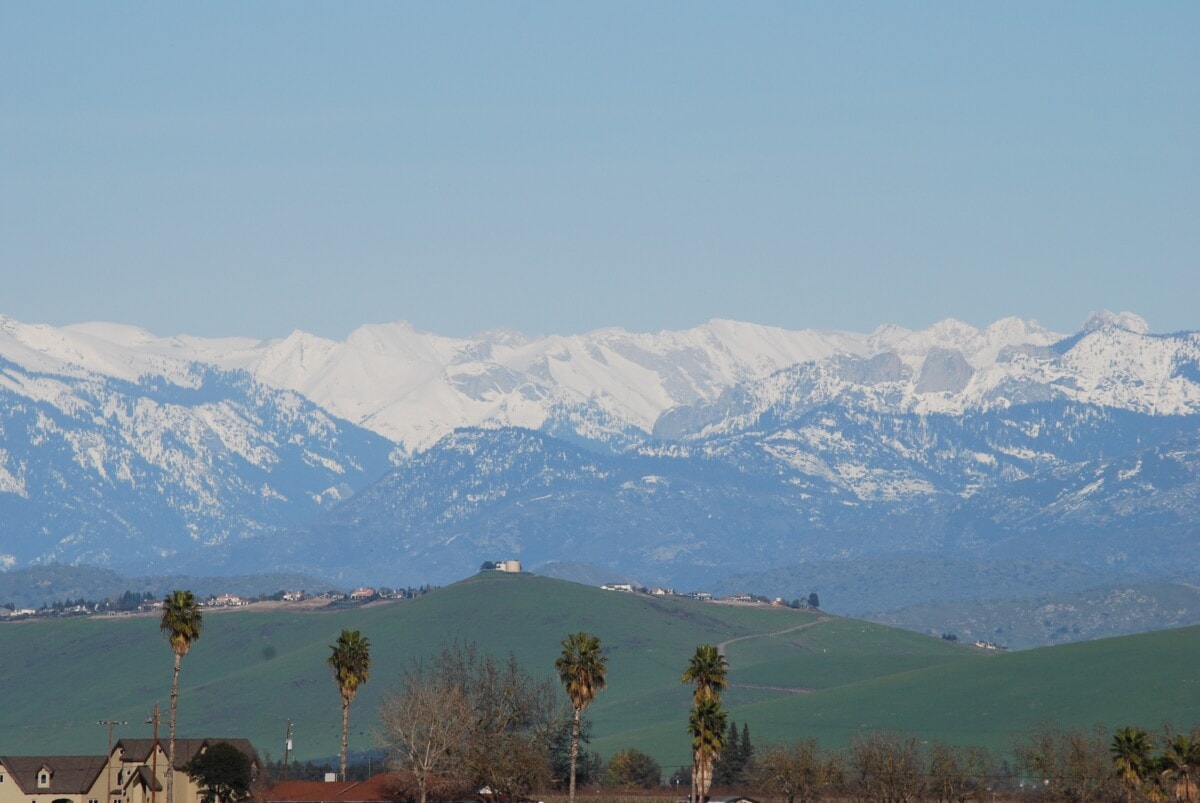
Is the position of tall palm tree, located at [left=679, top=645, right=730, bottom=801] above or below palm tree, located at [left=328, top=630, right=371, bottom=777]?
below

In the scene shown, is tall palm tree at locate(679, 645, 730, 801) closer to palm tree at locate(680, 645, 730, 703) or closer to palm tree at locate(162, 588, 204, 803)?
palm tree at locate(680, 645, 730, 703)

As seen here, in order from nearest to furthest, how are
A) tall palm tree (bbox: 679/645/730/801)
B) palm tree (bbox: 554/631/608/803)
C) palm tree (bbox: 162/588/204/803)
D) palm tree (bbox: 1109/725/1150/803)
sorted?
1. palm tree (bbox: 162/588/204/803)
2. tall palm tree (bbox: 679/645/730/801)
3. palm tree (bbox: 1109/725/1150/803)
4. palm tree (bbox: 554/631/608/803)

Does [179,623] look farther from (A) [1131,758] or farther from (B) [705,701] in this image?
(A) [1131,758]

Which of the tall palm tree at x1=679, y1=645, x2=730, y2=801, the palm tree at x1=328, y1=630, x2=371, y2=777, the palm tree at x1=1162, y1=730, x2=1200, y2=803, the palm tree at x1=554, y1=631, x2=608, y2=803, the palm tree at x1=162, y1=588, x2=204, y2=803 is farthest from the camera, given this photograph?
the palm tree at x1=328, y1=630, x2=371, y2=777

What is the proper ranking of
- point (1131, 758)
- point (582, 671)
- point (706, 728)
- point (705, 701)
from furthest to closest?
point (582, 671)
point (1131, 758)
point (706, 728)
point (705, 701)

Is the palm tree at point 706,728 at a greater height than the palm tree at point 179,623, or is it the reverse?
the palm tree at point 179,623

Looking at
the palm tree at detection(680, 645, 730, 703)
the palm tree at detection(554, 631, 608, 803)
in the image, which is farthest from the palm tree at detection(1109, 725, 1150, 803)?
the palm tree at detection(554, 631, 608, 803)

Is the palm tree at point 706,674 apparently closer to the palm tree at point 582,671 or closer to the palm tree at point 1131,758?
the palm tree at point 582,671

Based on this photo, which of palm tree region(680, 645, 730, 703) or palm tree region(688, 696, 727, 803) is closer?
palm tree region(688, 696, 727, 803)

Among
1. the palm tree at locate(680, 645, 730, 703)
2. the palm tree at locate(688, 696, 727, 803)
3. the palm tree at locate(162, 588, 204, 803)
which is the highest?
the palm tree at locate(162, 588, 204, 803)

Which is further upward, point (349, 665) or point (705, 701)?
point (349, 665)

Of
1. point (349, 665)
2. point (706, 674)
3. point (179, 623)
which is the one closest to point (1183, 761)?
point (706, 674)

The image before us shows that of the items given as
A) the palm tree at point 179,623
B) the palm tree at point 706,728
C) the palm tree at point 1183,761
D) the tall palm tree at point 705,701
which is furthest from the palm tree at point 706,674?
the palm tree at point 179,623

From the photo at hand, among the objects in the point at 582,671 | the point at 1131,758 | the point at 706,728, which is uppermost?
the point at 582,671
